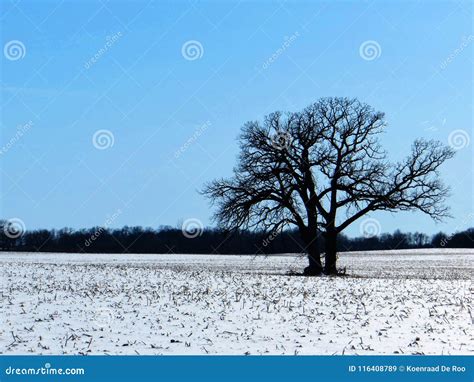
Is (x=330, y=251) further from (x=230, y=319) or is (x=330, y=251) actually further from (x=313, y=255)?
(x=230, y=319)

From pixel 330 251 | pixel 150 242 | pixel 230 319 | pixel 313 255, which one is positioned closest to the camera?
pixel 230 319

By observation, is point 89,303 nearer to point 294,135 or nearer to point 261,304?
point 261,304

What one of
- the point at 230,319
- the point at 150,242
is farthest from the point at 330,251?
the point at 150,242

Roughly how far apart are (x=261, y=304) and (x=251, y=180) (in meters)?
19.5

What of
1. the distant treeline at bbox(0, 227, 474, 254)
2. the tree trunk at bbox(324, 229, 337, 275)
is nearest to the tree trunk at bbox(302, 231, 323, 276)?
the tree trunk at bbox(324, 229, 337, 275)

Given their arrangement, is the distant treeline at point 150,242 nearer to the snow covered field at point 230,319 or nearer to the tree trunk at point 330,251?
the tree trunk at point 330,251

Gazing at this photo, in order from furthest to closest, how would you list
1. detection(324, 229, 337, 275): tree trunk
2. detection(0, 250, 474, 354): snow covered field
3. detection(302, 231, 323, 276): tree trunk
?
detection(324, 229, 337, 275): tree trunk, detection(302, 231, 323, 276): tree trunk, detection(0, 250, 474, 354): snow covered field

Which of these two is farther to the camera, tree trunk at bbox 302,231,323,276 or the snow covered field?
tree trunk at bbox 302,231,323,276

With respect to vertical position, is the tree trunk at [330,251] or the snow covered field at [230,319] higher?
the tree trunk at [330,251]

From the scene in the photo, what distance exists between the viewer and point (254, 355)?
1085 centimetres

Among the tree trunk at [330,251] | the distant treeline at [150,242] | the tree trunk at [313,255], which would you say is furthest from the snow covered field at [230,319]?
the distant treeline at [150,242]

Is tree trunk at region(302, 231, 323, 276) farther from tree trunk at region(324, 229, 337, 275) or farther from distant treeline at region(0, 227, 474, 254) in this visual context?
distant treeline at region(0, 227, 474, 254)

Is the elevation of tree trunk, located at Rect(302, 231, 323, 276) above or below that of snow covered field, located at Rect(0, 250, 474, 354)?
above
